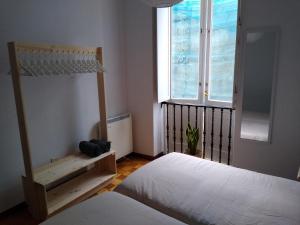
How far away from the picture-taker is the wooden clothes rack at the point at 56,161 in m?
1.99

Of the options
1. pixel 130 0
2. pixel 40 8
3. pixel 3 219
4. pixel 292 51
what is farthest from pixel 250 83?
pixel 3 219

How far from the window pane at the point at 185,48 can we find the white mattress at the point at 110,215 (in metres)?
2.30

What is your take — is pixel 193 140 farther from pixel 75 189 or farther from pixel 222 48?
pixel 75 189

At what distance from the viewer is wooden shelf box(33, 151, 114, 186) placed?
2.15 metres

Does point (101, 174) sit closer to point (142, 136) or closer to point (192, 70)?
point (142, 136)

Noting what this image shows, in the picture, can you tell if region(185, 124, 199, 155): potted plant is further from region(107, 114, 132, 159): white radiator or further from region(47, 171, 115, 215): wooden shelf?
region(47, 171, 115, 215): wooden shelf

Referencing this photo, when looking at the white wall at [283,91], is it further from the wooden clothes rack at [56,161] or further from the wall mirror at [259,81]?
the wooden clothes rack at [56,161]

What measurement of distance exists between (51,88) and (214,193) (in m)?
1.88

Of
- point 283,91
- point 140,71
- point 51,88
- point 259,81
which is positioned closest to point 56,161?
point 51,88

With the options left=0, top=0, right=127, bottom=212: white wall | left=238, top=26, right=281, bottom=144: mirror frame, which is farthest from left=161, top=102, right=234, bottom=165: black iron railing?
left=0, top=0, right=127, bottom=212: white wall

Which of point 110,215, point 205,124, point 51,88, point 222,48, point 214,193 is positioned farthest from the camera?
point 205,124

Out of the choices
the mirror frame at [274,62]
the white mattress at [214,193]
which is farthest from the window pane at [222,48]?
the white mattress at [214,193]

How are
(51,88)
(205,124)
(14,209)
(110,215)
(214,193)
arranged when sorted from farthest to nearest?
1. (205,124)
2. (51,88)
3. (14,209)
4. (214,193)
5. (110,215)

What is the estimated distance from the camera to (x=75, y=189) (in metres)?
2.52
